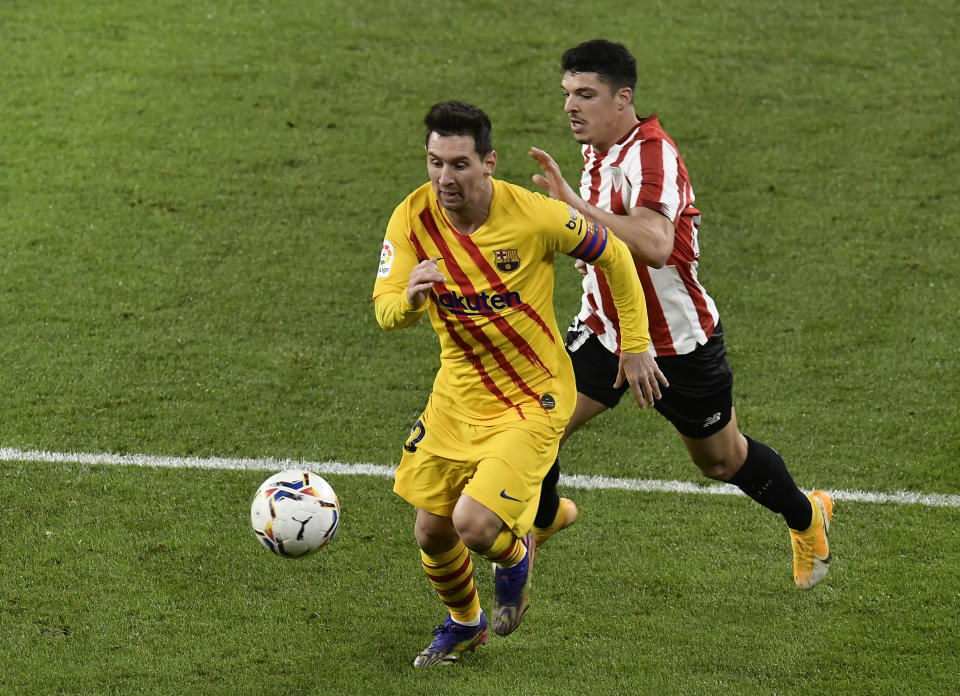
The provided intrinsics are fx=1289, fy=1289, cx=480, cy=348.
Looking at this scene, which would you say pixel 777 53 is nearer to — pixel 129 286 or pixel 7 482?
pixel 129 286

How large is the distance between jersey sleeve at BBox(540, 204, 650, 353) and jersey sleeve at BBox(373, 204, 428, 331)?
1.90 feet

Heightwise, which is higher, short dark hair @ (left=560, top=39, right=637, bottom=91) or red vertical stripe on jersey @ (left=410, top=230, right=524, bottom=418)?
short dark hair @ (left=560, top=39, right=637, bottom=91)

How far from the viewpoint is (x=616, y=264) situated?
4.79 metres

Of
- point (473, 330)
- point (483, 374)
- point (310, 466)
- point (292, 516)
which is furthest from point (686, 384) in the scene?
point (310, 466)

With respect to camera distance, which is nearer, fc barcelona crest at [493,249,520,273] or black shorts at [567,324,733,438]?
fc barcelona crest at [493,249,520,273]

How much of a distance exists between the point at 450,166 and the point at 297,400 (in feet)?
9.80

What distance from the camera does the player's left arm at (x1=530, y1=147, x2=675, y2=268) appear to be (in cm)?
487

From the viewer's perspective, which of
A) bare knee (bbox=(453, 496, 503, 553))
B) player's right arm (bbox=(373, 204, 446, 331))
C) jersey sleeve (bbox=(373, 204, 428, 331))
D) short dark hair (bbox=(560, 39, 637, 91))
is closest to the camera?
player's right arm (bbox=(373, 204, 446, 331))

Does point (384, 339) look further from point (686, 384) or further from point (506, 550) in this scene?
point (506, 550)

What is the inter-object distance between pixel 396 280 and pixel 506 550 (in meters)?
1.10

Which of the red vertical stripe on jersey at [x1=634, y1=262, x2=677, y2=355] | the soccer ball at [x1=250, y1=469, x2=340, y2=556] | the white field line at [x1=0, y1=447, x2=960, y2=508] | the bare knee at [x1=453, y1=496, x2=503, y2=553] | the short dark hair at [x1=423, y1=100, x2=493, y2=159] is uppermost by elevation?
the short dark hair at [x1=423, y1=100, x2=493, y2=159]

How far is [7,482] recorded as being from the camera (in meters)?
6.40

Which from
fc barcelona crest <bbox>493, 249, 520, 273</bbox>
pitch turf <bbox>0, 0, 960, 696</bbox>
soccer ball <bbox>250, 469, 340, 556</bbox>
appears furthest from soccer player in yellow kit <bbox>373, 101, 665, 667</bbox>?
pitch turf <bbox>0, 0, 960, 696</bbox>

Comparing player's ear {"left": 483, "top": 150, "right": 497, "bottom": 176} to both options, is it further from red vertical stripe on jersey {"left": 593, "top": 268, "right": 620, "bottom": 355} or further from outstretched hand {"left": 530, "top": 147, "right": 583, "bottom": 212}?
red vertical stripe on jersey {"left": 593, "top": 268, "right": 620, "bottom": 355}
